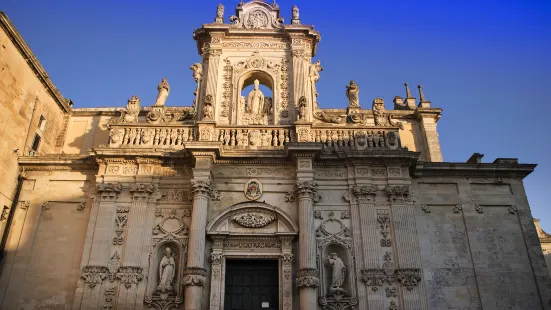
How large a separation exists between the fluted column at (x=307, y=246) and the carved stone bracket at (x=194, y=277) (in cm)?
272

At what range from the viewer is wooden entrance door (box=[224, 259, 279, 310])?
13875 millimetres

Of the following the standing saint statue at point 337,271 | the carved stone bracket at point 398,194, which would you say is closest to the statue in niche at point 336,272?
the standing saint statue at point 337,271

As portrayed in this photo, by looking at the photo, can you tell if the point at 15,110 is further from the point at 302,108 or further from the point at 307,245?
the point at 307,245

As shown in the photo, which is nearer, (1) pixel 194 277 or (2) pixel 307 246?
(1) pixel 194 277

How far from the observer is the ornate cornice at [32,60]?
15141 millimetres

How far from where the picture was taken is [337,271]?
1396 cm

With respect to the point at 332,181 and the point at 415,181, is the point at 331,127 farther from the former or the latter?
the point at 415,181

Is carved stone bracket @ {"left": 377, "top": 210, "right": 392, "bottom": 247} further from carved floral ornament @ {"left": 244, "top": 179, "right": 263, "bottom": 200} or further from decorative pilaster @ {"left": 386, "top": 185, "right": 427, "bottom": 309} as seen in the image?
carved floral ornament @ {"left": 244, "top": 179, "right": 263, "bottom": 200}

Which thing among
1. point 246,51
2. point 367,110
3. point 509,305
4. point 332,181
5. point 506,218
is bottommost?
point 509,305

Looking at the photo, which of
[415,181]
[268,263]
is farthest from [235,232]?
[415,181]

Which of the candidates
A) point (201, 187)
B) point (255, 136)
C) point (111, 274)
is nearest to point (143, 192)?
point (201, 187)

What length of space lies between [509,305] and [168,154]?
11.6 m

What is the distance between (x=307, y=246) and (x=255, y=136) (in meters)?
4.21

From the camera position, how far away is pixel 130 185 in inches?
598
